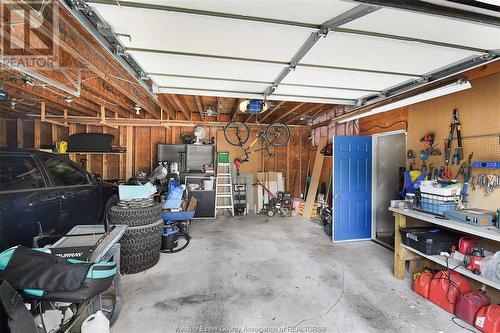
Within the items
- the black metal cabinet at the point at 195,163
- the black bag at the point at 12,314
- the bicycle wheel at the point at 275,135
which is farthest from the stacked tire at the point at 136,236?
the bicycle wheel at the point at 275,135

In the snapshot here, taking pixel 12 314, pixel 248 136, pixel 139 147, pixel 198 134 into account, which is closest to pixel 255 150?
pixel 248 136

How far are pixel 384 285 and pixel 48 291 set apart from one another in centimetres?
317

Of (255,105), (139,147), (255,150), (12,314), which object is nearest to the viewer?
(12,314)

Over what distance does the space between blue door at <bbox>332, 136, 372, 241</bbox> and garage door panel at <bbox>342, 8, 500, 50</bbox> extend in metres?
2.69

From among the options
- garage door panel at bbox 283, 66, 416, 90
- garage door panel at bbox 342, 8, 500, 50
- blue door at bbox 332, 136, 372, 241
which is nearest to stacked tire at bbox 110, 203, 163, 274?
garage door panel at bbox 283, 66, 416, 90

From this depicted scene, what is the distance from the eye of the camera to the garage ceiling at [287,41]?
1.26 meters

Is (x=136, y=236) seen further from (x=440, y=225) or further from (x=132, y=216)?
(x=440, y=225)

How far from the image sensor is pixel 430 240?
2.48 m

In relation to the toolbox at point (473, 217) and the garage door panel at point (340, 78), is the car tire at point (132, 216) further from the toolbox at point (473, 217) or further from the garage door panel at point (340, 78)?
the toolbox at point (473, 217)

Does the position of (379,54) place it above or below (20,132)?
above

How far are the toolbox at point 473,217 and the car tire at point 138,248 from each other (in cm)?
339

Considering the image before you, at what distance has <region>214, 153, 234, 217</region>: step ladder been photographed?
6.14 m

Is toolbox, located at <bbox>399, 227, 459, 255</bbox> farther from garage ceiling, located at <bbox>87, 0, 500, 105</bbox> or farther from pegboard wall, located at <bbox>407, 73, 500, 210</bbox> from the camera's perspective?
A: garage ceiling, located at <bbox>87, 0, 500, 105</bbox>

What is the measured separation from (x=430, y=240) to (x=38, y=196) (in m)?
4.27
